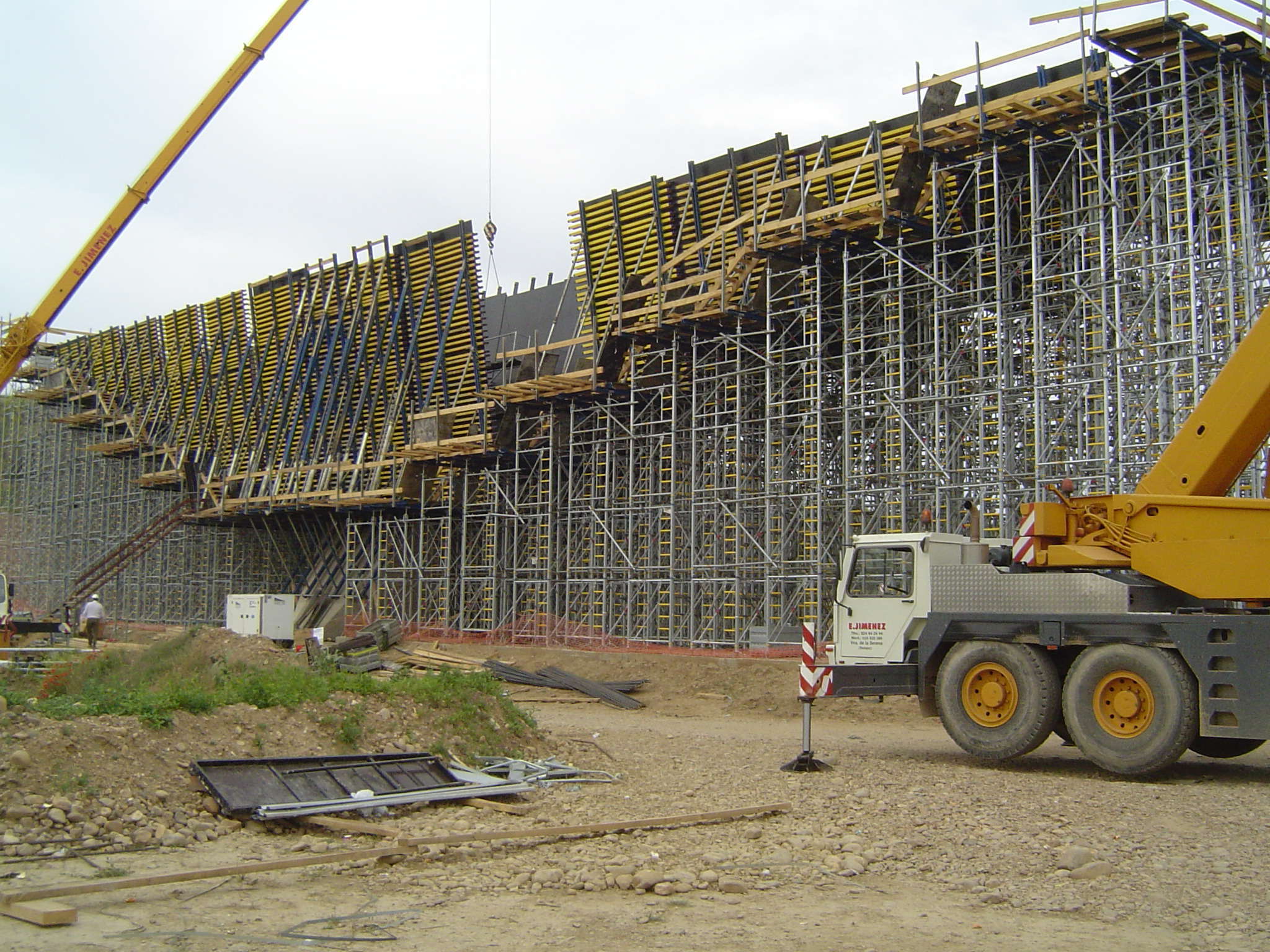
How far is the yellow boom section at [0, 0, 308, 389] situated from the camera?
27438mm

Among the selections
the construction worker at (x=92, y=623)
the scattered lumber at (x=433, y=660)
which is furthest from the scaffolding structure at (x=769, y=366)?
the construction worker at (x=92, y=623)

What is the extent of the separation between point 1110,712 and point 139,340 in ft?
129

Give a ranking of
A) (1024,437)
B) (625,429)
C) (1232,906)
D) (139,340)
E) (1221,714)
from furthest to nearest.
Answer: (139,340)
(625,429)
(1024,437)
(1221,714)
(1232,906)

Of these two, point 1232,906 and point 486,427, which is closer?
point 1232,906

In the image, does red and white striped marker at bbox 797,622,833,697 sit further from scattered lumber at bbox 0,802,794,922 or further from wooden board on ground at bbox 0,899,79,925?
wooden board on ground at bbox 0,899,79,925

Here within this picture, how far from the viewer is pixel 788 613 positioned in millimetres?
21906

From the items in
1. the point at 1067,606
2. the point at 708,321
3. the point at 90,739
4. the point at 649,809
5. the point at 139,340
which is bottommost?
the point at 649,809

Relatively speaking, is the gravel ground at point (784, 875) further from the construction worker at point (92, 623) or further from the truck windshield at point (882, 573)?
the construction worker at point (92, 623)

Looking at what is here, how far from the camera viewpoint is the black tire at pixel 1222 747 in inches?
457

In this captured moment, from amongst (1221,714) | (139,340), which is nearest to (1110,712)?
(1221,714)

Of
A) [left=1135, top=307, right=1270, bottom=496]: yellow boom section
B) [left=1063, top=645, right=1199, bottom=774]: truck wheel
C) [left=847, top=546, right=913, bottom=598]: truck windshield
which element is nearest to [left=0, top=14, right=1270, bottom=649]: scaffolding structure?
[left=1135, top=307, right=1270, bottom=496]: yellow boom section

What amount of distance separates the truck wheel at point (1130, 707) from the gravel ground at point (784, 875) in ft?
1.13

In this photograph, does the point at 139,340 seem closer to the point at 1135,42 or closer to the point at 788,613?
the point at 788,613

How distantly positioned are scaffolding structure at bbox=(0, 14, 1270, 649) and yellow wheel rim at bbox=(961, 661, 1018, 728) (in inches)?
233
